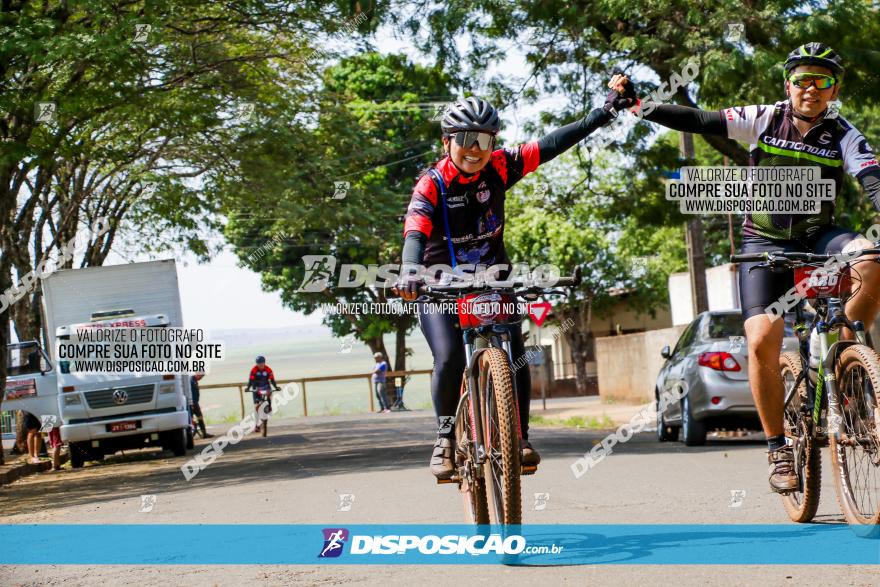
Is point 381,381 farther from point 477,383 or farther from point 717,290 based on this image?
point 477,383

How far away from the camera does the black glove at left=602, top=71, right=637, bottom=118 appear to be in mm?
6801

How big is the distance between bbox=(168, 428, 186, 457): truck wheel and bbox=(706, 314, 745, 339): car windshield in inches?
426

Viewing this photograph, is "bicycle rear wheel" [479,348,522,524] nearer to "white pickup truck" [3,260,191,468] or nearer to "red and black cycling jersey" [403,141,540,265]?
"red and black cycling jersey" [403,141,540,265]

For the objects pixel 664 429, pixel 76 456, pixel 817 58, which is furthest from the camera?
pixel 76 456

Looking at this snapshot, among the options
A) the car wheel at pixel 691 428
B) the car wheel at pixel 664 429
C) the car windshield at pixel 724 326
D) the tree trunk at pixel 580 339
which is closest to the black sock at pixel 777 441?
the car wheel at pixel 691 428

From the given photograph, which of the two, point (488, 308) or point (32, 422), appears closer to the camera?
point (488, 308)

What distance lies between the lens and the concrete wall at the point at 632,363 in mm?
28453

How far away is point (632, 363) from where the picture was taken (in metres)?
30.9

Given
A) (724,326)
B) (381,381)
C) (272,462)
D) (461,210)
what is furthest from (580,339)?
(461,210)

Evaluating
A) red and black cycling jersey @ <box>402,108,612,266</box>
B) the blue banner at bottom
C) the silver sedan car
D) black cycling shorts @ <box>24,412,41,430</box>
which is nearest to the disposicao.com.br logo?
the blue banner at bottom

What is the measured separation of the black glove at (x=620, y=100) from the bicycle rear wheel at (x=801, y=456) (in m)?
1.58

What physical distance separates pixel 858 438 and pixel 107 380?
17.6 m

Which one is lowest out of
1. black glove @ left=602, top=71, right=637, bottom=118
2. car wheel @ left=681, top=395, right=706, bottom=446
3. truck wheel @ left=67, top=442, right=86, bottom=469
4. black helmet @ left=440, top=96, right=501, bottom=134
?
truck wheel @ left=67, top=442, right=86, bottom=469

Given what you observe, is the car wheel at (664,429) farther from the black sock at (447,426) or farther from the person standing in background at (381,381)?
the person standing in background at (381,381)
